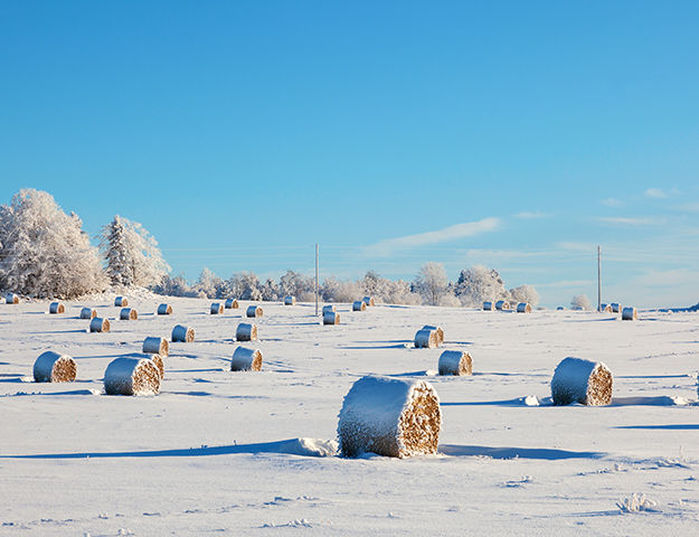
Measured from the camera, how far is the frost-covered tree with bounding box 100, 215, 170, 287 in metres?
73.6

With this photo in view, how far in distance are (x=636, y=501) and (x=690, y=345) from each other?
28668mm

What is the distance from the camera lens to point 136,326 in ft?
134

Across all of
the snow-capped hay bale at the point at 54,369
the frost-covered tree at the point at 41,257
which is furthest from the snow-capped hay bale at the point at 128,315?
the snow-capped hay bale at the point at 54,369

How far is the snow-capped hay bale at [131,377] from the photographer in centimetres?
1543

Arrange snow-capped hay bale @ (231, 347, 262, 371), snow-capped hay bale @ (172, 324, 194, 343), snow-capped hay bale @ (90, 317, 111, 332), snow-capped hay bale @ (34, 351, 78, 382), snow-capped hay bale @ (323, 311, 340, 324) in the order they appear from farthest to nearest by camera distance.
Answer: snow-capped hay bale @ (323, 311, 340, 324), snow-capped hay bale @ (90, 317, 111, 332), snow-capped hay bale @ (172, 324, 194, 343), snow-capped hay bale @ (231, 347, 262, 371), snow-capped hay bale @ (34, 351, 78, 382)

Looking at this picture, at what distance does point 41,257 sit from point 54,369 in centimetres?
4820

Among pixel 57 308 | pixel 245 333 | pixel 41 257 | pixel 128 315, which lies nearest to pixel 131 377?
pixel 245 333

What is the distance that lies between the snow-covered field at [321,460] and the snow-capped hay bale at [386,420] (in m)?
0.21

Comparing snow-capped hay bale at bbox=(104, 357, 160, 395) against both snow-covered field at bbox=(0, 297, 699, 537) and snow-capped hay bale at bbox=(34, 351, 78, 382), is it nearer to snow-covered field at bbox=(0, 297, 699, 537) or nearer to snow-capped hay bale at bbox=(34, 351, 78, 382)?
snow-covered field at bbox=(0, 297, 699, 537)

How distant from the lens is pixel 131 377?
1538 centimetres

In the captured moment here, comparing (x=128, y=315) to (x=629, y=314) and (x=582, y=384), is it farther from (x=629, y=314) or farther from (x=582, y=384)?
(x=582, y=384)

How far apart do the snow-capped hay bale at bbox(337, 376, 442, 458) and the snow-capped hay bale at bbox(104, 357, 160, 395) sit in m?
7.77

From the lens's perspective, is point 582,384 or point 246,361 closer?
point 582,384

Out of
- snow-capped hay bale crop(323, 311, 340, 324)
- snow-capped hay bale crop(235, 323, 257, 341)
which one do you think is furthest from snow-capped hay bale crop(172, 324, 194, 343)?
snow-capped hay bale crop(323, 311, 340, 324)
